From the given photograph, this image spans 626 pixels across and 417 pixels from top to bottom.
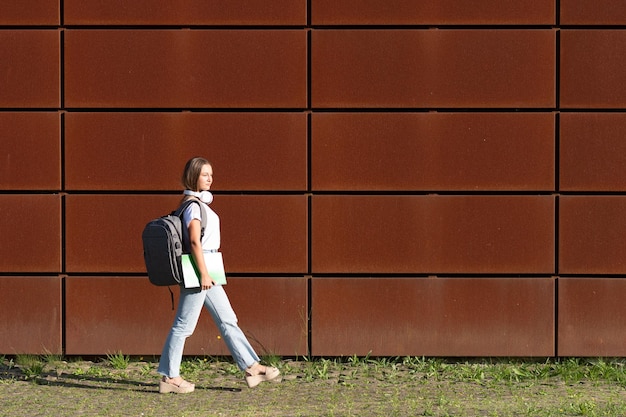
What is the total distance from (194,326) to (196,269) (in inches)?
18.6

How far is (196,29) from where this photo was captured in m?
8.63

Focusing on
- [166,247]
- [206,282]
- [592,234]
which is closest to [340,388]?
[206,282]

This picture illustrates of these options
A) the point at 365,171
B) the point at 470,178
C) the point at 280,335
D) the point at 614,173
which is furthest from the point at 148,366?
the point at 614,173

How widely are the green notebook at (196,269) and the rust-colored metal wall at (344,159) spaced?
1174 millimetres

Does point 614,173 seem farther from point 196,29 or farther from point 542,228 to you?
point 196,29

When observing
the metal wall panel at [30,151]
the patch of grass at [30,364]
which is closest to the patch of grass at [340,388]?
the patch of grass at [30,364]

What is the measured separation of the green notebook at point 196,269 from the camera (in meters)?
7.34

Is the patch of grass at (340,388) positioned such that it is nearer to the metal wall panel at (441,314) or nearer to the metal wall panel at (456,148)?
the metal wall panel at (441,314)

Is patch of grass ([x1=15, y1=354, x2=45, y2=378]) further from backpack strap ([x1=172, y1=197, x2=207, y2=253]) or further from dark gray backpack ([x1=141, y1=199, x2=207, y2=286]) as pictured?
backpack strap ([x1=172, y1=197, x2=207, y2=253])

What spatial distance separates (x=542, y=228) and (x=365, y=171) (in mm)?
1512

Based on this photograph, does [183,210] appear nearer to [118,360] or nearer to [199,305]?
[199,305]

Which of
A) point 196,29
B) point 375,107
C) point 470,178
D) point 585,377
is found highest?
point 196,29

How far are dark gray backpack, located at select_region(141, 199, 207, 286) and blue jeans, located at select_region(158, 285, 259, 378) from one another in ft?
0.73

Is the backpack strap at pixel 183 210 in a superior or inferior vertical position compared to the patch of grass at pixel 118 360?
superior
